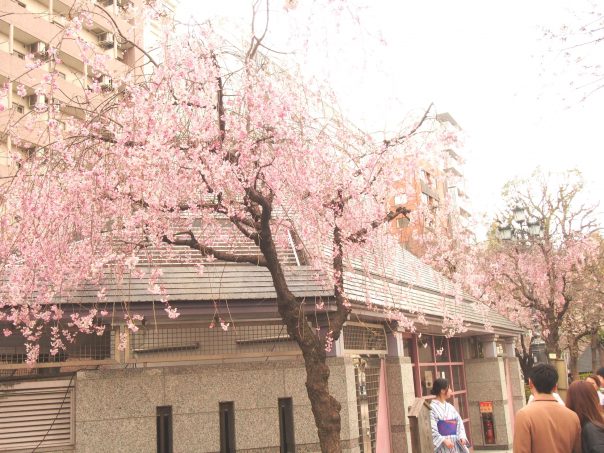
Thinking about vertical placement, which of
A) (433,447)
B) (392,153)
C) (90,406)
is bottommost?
(433,447)

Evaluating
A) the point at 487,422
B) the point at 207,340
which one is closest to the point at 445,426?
the point at 207,340

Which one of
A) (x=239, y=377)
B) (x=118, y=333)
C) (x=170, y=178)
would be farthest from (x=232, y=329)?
(x=170, y=178)

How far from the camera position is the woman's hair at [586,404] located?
16.8ft

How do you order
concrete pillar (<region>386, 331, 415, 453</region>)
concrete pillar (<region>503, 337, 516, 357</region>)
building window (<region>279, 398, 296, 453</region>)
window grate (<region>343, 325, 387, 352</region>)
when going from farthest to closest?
concrete pillar (<region>503, 337, 516, 357</region>), concrete pillar (<region>386, 331, 415, 453</region>), window grate (<region>343, 325, 387, 352</region>), building window (<region>279, 398, 296, 453</region>)

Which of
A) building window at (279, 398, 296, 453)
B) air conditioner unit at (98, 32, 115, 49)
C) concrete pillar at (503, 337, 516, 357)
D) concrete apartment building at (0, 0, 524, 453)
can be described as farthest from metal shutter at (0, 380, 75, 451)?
air conditioner unit at (98, 32, 115, 49)

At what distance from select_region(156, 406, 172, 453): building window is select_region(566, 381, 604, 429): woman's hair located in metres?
6.42

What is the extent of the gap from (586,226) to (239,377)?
23.5m

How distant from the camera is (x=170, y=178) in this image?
829 cm

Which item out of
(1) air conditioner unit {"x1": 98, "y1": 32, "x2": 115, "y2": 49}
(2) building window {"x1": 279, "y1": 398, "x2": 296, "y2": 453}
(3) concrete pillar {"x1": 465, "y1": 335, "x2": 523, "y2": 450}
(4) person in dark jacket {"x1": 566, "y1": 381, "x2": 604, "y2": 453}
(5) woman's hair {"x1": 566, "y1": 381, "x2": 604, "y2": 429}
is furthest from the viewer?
(1) air conditioner unit {"x1": 98, "y1": 32, "x2": 115, "y2": 49}

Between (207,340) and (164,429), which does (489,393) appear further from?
(164,429)

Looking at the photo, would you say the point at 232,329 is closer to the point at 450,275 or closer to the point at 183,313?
the point at 183,313

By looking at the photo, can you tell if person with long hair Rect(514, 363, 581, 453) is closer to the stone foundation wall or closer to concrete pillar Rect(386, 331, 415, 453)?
the stone foundation wall

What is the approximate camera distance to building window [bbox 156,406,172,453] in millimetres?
9883

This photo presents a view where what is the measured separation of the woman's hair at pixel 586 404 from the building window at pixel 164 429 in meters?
6.42
